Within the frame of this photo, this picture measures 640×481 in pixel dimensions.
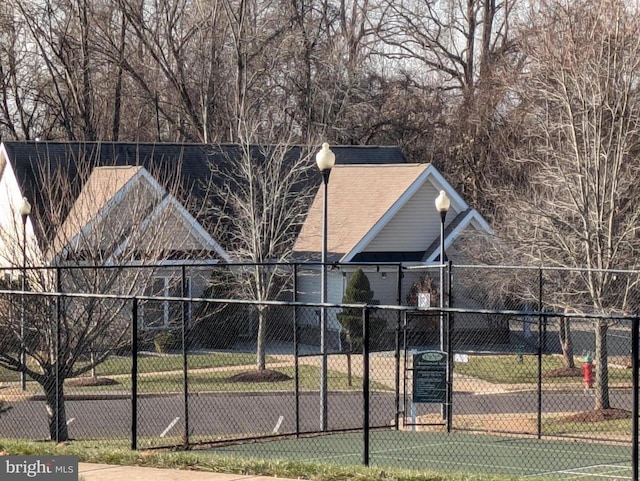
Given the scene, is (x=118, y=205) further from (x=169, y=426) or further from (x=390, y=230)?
(x=390, y=230)

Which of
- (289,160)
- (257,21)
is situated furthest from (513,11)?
(289,160)

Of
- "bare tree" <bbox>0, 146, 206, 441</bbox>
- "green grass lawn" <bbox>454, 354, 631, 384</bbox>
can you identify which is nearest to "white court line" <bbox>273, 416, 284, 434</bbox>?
"bare tree" <bbox>0, 146, 206, 441</bbox>

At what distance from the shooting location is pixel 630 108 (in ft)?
72.2

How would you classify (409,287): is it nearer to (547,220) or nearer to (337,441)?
(547,220)

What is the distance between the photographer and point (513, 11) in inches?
2127

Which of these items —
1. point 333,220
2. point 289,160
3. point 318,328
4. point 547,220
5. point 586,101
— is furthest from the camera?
point 289,160

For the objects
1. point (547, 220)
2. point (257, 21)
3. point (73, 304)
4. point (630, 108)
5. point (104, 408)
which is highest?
point (257, 21)

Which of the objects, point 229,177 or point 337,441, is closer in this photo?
point 337,441

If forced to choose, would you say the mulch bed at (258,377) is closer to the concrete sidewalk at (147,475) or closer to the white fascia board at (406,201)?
the white fascia board at (406,201)

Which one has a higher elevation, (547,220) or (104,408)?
(547,220)

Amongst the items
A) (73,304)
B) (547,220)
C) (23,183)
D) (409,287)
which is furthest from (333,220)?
(73,304)

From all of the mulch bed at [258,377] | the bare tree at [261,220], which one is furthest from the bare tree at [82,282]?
the mulch bed at [258,377]

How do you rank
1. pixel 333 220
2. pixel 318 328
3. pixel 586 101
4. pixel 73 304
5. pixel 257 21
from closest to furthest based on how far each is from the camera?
1. pixel 73 304
2. pixel 586 101
3. pixel 318 328
4. pixel 333 220
5. pixel 257 21

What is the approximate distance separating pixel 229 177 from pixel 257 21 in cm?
2049
